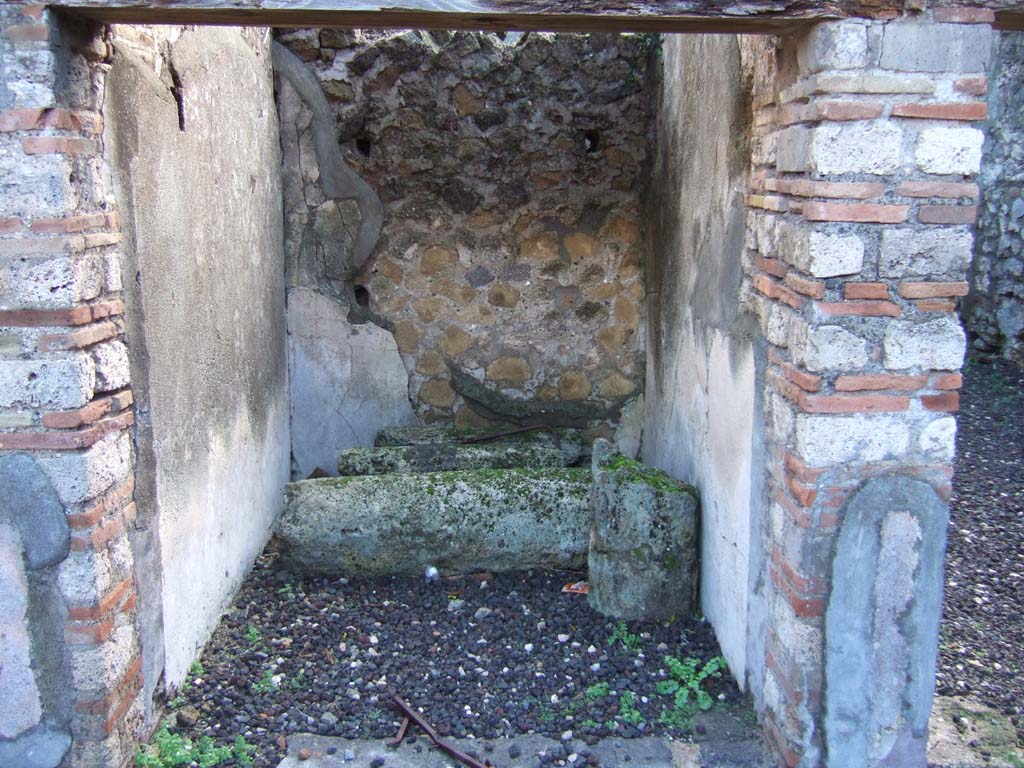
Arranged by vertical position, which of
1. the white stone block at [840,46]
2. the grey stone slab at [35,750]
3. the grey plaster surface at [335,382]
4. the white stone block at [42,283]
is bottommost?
the grey stone slab at [35,750]

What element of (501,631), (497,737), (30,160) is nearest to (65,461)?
(30,160)

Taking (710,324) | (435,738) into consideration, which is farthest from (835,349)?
(435,738)

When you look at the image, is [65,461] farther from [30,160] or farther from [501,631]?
[501,631]

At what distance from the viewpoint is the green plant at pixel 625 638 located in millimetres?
3857

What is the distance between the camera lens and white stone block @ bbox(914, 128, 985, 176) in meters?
2.62

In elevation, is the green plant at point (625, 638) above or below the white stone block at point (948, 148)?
below

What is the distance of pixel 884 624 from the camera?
2.81 meters

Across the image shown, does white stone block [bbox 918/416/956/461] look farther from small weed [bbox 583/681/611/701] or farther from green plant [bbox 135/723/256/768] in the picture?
green plant [bbox 135/723/256/768]

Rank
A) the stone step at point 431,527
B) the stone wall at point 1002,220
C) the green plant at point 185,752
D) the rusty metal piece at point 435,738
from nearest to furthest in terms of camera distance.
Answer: the green plant at point 185,752, the rusty metal piece at point 435,738, the stone step at point 431,527, the stone wall at point 1002,220

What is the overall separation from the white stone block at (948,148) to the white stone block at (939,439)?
2.51ft

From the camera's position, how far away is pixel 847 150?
262 centimetres

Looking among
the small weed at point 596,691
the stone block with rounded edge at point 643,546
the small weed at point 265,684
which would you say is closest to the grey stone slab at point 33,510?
the small weed at point 265,684

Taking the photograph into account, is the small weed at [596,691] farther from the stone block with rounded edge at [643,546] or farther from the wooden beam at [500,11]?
the wooden beam at [500,11]

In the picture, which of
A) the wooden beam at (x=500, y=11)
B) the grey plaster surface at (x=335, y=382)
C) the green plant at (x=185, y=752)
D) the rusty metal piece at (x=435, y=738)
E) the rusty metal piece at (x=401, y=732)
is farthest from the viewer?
the grey plaster surface at (x=335, y=382)
